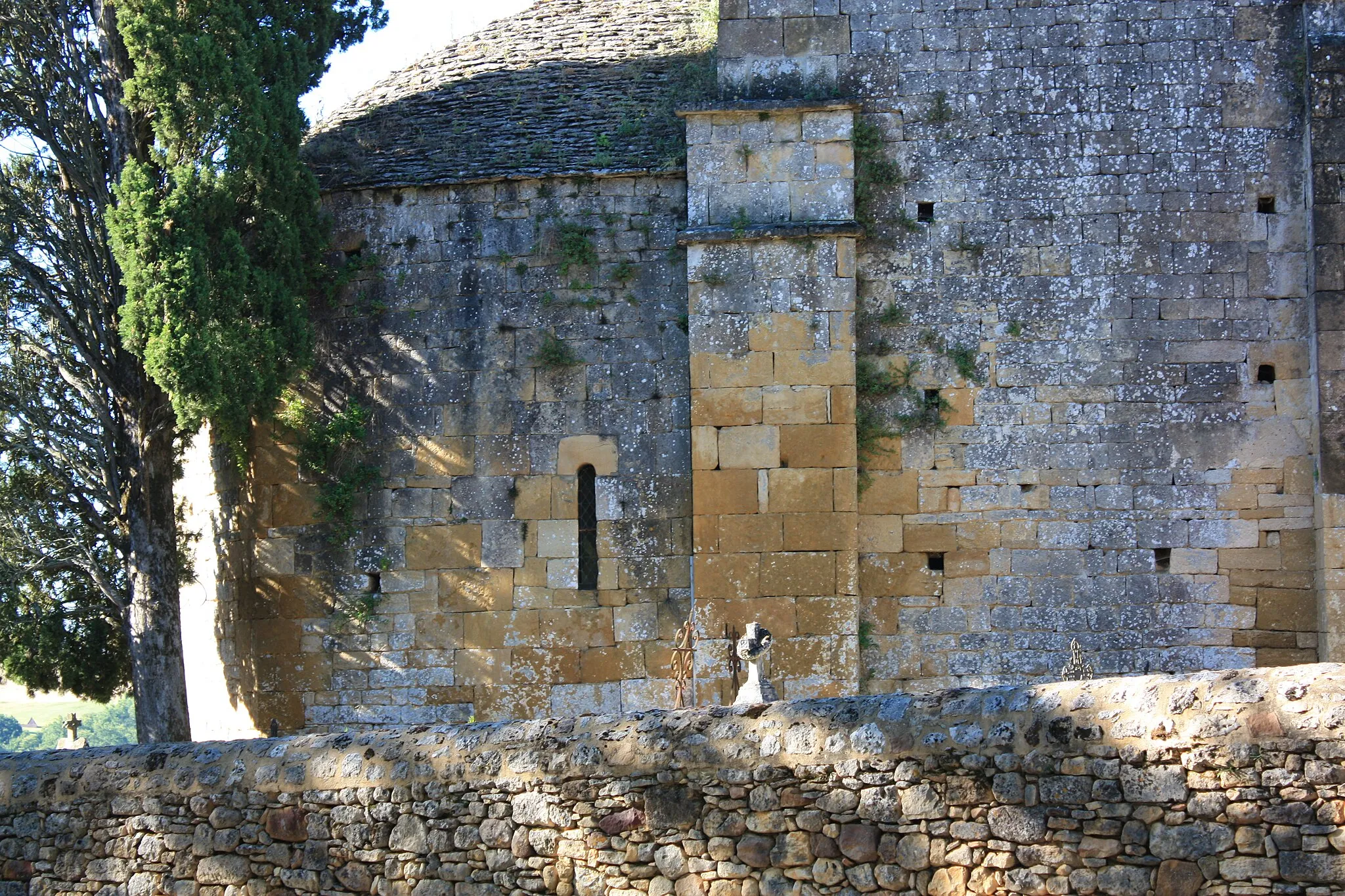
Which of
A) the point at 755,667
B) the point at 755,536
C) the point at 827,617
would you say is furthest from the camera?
the point at 755,536

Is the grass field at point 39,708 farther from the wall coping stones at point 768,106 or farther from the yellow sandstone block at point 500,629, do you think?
the wall coping stones at point 768,106

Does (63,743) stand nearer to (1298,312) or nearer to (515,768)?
(515,768)

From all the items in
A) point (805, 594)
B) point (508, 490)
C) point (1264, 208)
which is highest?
point (1264, 208)

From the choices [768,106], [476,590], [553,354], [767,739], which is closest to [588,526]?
[476,590]

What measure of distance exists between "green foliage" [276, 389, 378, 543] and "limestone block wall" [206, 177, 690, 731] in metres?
0.07

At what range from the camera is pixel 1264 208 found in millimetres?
10648

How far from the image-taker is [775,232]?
10.5 metres

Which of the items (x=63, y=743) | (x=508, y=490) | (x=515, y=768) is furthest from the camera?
(x=63, y=743)

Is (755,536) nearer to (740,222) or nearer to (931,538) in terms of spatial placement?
(931,538)

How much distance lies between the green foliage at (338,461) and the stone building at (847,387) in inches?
1.4

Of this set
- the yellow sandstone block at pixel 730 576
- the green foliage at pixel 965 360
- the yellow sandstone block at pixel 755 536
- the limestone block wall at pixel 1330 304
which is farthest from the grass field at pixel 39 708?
the limestone block wall at pixel 1330 304

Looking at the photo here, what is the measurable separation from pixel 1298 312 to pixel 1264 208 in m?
0.78

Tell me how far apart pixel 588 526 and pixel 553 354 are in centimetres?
127

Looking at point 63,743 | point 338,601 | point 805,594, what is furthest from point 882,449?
point 63,743
